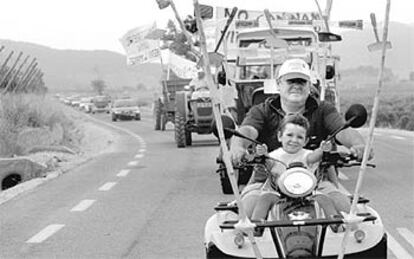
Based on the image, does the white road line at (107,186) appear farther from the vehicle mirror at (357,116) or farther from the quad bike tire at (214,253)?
the vehicle mirror at (357,116)

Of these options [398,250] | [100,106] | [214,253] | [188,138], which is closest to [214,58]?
[214,253]

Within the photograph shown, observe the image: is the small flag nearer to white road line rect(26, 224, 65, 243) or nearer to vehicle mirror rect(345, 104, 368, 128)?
vehicle mirror rect(345, 104, 368, 128)

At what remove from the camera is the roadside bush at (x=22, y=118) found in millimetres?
23023

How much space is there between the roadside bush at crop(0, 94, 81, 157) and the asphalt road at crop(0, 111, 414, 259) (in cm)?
398

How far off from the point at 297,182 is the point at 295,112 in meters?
1.28

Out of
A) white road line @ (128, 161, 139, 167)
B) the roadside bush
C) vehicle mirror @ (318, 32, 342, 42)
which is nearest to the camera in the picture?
vehicle mirror @ (318, 32, 342, 42)

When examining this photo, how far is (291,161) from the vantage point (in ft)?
20.0

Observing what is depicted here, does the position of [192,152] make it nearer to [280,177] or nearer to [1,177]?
[1,177]

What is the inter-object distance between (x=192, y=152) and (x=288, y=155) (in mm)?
17586

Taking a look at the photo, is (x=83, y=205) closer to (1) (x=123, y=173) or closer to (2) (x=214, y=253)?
(1) (x=123, y=173)

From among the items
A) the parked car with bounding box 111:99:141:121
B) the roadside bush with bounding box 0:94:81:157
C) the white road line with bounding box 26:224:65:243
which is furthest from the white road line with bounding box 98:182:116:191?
the parked car with bounding box 111:99:141:121

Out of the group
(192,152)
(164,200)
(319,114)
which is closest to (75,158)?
(192,152)

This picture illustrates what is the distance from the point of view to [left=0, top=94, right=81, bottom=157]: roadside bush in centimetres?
2302

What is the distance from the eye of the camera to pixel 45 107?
36656mm
